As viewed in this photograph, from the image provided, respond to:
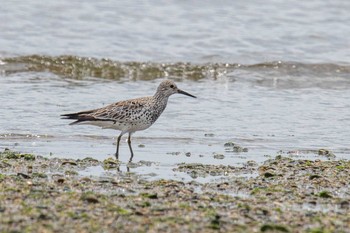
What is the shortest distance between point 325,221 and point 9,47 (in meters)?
13.6

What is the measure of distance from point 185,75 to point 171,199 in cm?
1076

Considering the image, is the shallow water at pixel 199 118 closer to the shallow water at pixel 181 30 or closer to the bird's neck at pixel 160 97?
the bird's neck at pixel 160 97

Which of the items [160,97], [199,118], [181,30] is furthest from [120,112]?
[181,30]

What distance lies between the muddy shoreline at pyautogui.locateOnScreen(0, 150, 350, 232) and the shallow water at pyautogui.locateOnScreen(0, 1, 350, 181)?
2.17ft

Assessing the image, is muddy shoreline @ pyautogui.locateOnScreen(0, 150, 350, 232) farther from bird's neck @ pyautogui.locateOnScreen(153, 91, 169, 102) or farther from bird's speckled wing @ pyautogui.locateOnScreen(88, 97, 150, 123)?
bird's neck @ pyautogui.locateOnScreen(153, 91, 169, 102)

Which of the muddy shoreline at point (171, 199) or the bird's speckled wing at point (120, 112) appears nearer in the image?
the muddy shoreline at point (171, 199)

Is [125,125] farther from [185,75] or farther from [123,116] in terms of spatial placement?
[185,75]

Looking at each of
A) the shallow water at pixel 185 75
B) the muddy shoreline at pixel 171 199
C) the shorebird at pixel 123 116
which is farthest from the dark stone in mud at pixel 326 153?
the shorebird at pixel 123 116

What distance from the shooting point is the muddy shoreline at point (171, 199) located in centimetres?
757

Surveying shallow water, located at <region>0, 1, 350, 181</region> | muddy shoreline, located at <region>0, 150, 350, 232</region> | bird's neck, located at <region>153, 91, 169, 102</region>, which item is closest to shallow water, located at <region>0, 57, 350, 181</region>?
shallow water, located at <region>0, 1, 350, 181</region>

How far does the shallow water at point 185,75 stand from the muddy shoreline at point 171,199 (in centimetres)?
66

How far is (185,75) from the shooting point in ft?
63.1

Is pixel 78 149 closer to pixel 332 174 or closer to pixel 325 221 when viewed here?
pixel 332 174

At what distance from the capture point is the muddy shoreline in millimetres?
7574
